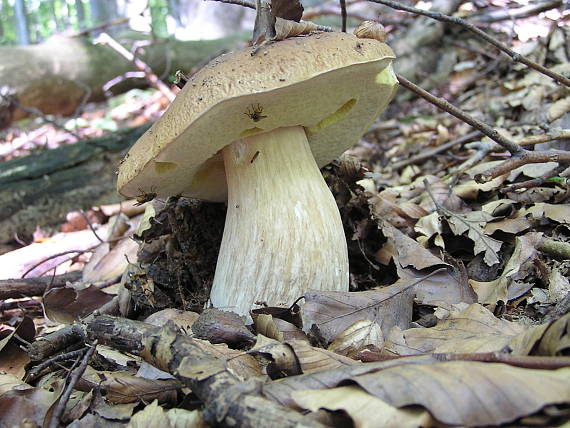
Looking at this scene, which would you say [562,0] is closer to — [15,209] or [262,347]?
[262,347]

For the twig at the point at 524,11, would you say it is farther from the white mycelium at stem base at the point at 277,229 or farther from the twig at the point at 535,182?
the white mycelium at stem base at the point at 277,229

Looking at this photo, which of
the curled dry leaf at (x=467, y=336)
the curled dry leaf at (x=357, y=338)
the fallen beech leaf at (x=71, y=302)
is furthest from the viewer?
the fallen beech leaf at (x=71, y=302)

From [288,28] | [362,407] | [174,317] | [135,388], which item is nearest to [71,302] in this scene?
[174,317]

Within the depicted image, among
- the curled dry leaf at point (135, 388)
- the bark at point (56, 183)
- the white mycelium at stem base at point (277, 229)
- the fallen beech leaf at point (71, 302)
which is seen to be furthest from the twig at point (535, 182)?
the bark at point (56, 183)

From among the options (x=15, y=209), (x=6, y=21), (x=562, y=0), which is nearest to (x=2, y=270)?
(x=15, y=209)

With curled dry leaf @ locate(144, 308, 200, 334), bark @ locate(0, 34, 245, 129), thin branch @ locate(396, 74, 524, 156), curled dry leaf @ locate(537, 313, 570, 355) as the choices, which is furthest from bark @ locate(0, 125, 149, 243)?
curled dry leaf @ locate(537, 313, 570, 355)

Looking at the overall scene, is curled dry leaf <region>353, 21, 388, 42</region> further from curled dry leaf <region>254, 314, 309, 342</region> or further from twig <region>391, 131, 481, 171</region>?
twig <region>391, 131, 481, 171</region>
